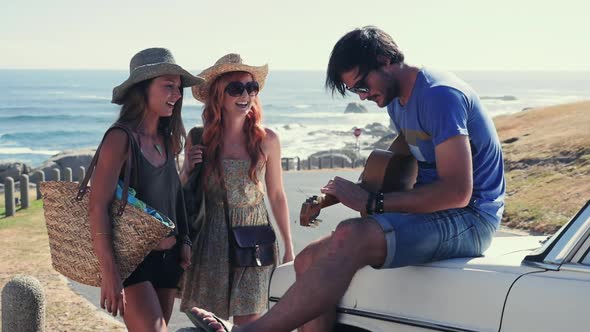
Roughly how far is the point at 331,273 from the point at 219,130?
2045 millimetres

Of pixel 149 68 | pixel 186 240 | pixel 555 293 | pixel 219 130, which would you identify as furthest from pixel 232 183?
pixel 555 293

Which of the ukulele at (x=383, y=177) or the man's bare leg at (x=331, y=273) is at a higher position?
the ukulele at (x=383, y=177)

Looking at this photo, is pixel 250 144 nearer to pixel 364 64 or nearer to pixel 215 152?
pixel 215 152

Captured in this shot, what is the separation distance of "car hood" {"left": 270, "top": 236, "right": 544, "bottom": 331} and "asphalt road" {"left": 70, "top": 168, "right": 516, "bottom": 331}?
4.44m

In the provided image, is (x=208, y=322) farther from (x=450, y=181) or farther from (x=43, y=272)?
(x=43, y=272)

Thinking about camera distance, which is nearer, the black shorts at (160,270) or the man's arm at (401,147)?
the man's arm at (401,147)

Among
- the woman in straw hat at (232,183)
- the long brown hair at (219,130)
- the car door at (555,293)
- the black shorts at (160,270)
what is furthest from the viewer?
the long brown hair at (219,130)

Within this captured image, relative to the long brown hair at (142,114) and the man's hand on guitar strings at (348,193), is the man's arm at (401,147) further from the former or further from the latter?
the long brown hair at (142,114)

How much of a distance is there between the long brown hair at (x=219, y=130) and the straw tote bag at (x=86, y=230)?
103cm

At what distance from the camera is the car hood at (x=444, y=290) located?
3.71 meters

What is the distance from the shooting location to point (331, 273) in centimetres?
394

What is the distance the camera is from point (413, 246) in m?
3.97

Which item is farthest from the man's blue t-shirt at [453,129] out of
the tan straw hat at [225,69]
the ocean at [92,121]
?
the ocean at [92,121]

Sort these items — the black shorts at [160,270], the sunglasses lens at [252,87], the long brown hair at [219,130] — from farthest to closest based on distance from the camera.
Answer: the sunglasses lens at [252,87] → the long brown hair at [219,130] → the black shorts at [160,270]
